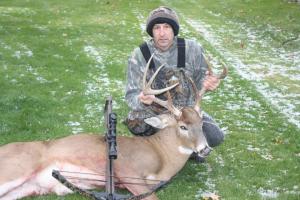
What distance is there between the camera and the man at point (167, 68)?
6.28 meters

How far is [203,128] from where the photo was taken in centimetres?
Answer: 629

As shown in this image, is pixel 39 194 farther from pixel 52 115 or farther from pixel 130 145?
pixel 52 115

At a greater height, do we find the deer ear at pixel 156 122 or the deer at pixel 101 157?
the deer ear at pixel 156 122

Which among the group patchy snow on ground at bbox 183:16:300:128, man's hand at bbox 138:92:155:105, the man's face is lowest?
patchy snow on ground at bbox 183:16:300:128

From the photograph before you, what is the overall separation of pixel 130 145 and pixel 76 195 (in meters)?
0.73

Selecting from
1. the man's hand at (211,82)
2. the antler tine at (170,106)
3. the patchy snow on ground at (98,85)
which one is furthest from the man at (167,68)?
the patchy snow on ground at (98,85)

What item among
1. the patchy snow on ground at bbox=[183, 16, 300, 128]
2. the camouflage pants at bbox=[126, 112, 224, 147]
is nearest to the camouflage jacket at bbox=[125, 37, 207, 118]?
the camouflage pants at bbox=[126, 112, 224, 147]

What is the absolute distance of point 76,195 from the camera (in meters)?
5.64

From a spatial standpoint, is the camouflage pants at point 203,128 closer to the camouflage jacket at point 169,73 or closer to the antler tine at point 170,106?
the camouflage jacket at point 169,73

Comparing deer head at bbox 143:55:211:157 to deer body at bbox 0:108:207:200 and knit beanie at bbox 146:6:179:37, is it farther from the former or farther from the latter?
knit beanie at bbox 146:6:179:37

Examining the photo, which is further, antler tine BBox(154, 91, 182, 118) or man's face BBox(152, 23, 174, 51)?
man's face BBox(152, 23, 174, 51)

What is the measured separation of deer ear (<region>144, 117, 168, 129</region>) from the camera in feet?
18.9

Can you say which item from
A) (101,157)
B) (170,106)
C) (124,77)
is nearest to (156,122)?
(170,106)

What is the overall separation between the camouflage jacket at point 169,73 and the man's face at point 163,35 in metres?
0.08
